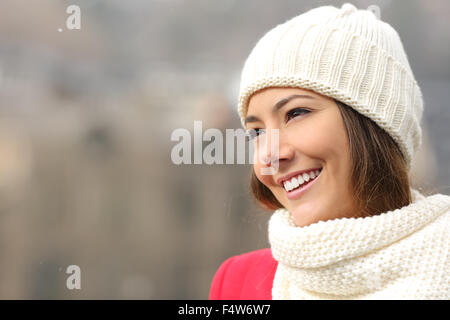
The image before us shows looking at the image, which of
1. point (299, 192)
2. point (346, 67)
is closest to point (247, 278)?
point (299, 192)

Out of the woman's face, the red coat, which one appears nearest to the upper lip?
the woman's face

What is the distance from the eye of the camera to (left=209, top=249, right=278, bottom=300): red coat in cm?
104

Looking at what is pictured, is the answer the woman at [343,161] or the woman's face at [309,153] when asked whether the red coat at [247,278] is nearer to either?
the woman at [343,161]

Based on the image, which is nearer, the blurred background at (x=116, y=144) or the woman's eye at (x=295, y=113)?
the woman's eye at (x=295, y=113)

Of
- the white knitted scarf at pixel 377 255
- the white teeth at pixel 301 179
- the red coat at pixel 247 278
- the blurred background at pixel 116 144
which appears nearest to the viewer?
the white knitted scarf at pixel 377 255

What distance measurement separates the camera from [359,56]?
0.93m

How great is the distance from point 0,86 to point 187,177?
3.94 feet

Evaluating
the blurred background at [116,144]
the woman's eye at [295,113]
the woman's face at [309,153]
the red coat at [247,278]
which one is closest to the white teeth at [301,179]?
the woman's face at [309,153]

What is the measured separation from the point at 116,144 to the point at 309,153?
196 centimetres

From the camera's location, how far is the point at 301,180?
0.89m

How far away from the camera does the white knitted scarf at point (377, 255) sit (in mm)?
783

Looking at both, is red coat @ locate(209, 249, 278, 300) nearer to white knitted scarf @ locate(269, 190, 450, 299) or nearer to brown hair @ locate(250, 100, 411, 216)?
white knitted scarf @ locate(269, 190, 450, 299)
